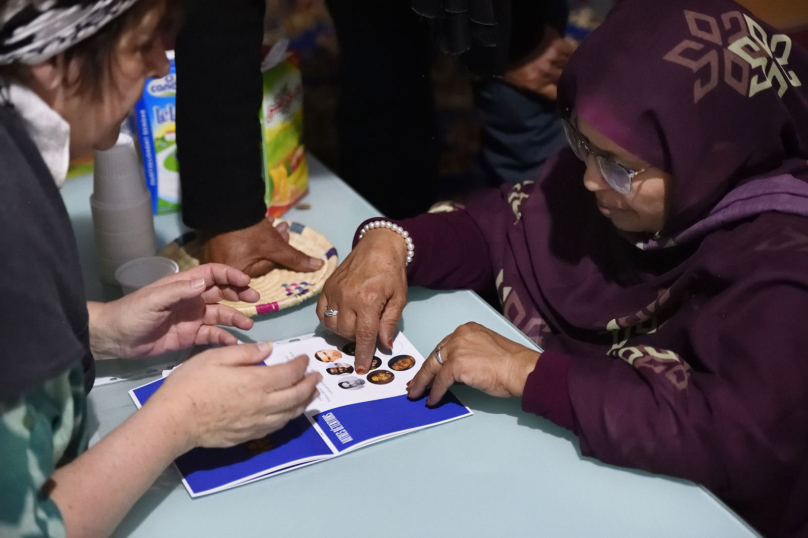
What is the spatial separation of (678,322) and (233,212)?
2.40 ft

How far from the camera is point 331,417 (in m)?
0.99

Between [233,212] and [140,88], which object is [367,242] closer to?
[233,212]

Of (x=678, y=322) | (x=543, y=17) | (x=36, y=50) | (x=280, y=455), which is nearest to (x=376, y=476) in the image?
(x=280, y=455)

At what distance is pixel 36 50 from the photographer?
0.71 meters

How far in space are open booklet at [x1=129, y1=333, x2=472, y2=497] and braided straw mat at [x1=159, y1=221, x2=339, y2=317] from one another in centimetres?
9

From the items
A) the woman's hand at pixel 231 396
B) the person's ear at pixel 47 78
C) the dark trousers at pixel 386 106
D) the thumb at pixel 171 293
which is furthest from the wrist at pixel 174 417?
the dark trousers at pixel 386 106

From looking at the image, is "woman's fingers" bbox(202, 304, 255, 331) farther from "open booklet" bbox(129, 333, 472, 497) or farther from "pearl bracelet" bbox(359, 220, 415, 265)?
"pearl bracelet" bbox(359, 220, 415, 265)

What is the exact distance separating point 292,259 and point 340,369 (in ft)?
1.00

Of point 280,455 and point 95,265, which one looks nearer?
point 280,455

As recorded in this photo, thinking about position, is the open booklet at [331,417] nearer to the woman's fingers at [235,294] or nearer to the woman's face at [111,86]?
the woman's fingers at [235,294]

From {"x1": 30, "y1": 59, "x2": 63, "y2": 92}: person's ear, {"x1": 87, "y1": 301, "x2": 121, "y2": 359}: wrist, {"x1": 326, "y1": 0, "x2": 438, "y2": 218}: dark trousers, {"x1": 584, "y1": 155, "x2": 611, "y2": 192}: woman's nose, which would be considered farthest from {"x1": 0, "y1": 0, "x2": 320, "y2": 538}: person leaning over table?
{"x1": 326, "y1": 0, "x2": 438, "y2": 218}: dark trousers

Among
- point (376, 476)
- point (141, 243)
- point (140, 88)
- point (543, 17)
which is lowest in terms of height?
point (376, 476)

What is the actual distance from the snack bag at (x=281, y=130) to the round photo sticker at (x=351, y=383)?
534 millimetres

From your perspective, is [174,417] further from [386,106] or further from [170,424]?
[386,106]
